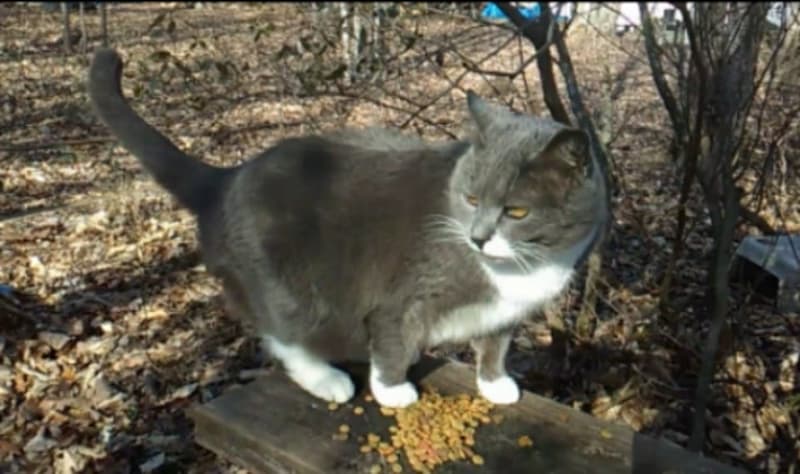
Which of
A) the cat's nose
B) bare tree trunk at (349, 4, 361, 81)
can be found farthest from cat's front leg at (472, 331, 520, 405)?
bare tree trunk at (349, 4, 361, 81)

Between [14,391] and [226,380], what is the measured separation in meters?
0.77

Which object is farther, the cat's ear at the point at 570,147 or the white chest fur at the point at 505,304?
the white chest fur at the point at 505,304

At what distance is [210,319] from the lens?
348 cm

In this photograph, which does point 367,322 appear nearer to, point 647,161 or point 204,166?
point 204,166

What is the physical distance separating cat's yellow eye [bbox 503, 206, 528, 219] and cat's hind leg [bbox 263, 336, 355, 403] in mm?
714

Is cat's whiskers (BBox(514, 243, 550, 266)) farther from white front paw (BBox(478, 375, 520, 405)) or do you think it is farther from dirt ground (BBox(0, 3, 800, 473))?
dirt ground (BBox(0, 3, 800, 473))

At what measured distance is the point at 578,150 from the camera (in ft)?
5.86

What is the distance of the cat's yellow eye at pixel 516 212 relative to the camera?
6.04 feet

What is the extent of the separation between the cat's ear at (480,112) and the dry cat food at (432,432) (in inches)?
31.0

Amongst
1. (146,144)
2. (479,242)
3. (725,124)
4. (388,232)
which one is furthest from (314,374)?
(725,124)

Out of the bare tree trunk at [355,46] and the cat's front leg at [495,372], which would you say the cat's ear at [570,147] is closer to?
the cat's front leg at [495,372]

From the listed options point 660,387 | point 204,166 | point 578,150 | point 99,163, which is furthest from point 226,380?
point 99,163

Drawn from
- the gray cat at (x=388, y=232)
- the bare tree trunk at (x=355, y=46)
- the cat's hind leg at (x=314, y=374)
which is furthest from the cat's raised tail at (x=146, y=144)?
the bare tree trunk at (x=355, y=46)

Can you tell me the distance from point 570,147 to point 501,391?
78 cm
